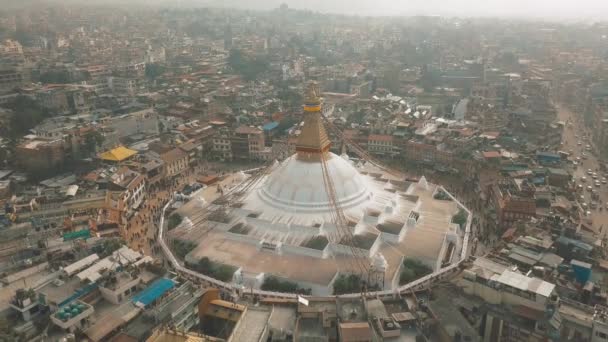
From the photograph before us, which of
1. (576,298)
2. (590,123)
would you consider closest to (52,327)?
(576,298)

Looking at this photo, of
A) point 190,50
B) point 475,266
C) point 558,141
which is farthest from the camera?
point 190,50

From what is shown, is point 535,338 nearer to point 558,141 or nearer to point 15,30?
point 558,141

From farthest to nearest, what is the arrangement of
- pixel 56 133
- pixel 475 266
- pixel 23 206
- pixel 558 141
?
1. pixel 558 141
2. pixel 56 133
3. pixel 23 206
4. pixel 475 266

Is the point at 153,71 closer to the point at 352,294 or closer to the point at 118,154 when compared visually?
the point at 118,154

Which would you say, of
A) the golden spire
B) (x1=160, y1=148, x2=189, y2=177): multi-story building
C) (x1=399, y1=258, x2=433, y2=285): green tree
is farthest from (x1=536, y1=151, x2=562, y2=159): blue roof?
(x1=160, y1=148, x2=189, y2=177): multi-story building

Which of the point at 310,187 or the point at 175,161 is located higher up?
the point at 310,187

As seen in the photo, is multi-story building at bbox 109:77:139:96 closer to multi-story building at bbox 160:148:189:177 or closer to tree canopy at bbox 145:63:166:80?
tree canopy at bbox 145:63:166:80

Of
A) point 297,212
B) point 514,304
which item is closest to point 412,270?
point 514,304
